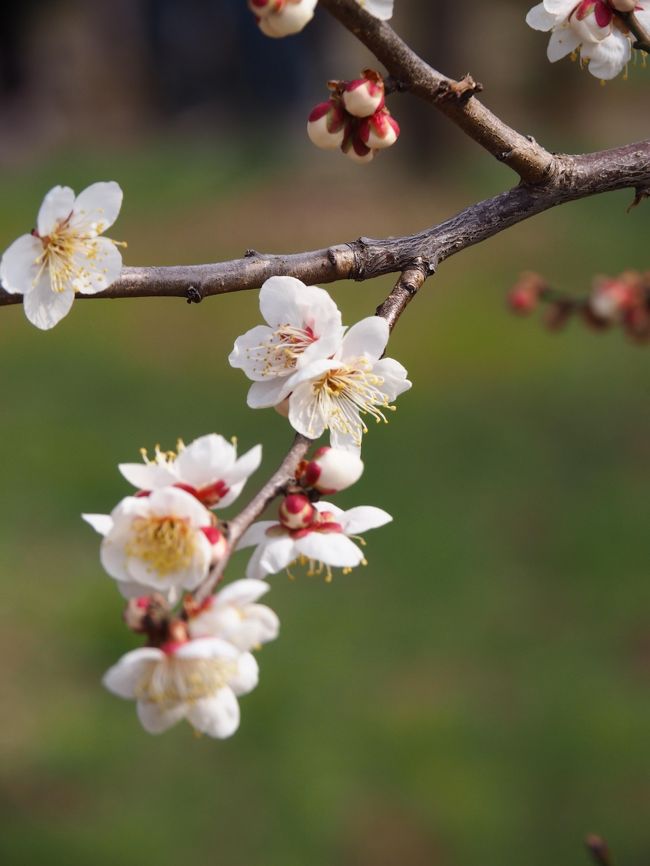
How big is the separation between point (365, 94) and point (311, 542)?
1.18 ft

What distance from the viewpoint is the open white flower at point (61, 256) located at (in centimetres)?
99

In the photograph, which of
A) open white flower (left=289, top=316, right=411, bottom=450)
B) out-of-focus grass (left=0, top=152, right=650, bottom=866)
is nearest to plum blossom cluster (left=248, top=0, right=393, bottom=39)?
open white flower (left=289, top=316, right=411, bottom=450)

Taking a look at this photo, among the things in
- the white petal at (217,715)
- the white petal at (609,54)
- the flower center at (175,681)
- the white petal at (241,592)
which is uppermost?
the white petal at (609,54)

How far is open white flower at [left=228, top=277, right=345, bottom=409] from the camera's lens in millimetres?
942

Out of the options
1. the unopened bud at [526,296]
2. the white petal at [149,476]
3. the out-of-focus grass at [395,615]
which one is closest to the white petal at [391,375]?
the white petal at [149,476]

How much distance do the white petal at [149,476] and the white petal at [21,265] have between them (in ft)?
0.74

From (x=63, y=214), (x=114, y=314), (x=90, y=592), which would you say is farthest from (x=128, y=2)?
(x=63, y=214)

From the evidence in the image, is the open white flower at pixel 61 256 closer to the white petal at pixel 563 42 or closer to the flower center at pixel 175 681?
the flower center at pixel 175 681

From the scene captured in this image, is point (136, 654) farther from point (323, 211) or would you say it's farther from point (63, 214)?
point (323, 211)

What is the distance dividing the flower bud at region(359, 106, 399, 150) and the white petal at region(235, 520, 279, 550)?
0.33m

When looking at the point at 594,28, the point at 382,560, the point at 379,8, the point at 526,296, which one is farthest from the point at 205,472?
the point at 382,560

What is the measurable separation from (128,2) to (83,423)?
27.4 ft

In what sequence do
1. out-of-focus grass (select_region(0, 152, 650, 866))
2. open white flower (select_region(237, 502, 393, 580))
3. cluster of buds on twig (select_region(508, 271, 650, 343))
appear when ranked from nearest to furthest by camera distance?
open white flower (select_region(237, 502, 393, 580))
cluster of buds on twig (select_region(508, 271, 650, 343))
out-of-focus grass (select_region(0, 152, 650, 866))

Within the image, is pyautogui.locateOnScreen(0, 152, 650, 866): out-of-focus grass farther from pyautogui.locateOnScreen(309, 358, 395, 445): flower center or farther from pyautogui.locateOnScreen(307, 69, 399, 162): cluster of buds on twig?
pyautogui.locateOnScreen(307, 69, 399, 162): cluster of buds on twig
